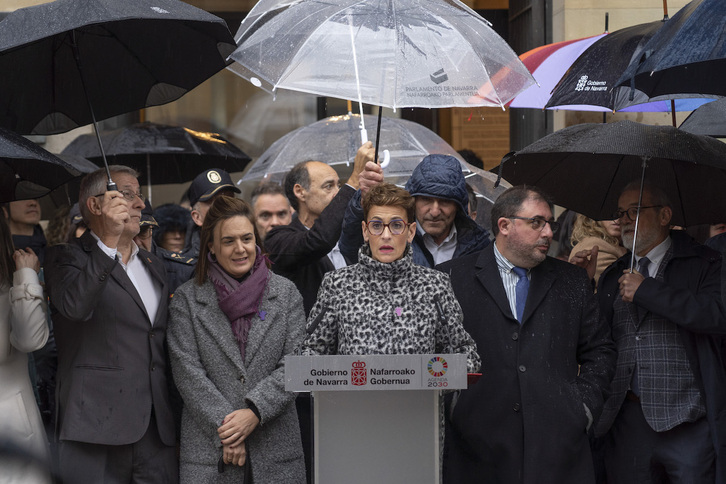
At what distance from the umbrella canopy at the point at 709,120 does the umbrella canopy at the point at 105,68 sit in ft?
9.72

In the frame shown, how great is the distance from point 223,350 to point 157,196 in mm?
5093

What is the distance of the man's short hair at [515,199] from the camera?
5.19m

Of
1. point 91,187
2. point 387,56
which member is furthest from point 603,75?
point 91,187

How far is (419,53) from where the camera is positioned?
4.88 metres

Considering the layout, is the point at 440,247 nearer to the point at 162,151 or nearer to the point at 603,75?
the point at 603,75

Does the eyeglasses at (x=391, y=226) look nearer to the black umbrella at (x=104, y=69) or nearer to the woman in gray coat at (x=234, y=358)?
the woman in gray coat at (x=234, y=358)

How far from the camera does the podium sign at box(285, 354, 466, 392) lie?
4.18 meters

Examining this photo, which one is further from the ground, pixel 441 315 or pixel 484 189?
pixel 484 189

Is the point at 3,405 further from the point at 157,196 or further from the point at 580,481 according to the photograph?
the point at 157,196

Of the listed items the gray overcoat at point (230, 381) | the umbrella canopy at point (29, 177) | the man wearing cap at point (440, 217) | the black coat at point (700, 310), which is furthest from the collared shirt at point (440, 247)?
the umbrella canopy at point (29, 177)

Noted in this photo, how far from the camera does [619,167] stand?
5.72 metres

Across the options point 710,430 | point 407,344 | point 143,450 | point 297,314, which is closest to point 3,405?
point 143,450

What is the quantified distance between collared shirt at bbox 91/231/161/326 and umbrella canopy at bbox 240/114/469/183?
78.1 inches

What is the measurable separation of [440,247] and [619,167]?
1100 millimetres
